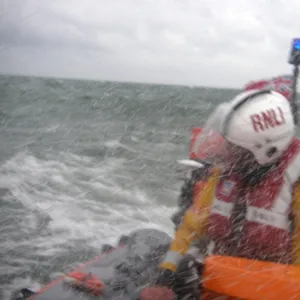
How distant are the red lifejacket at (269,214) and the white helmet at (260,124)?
0.27 ft

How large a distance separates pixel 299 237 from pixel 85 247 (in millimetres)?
4130

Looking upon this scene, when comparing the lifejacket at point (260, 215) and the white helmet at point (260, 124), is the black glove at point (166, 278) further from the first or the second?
the white helmet at point (260, 124)

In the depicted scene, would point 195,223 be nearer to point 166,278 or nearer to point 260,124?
point 166,278

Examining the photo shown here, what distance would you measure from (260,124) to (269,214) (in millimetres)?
466

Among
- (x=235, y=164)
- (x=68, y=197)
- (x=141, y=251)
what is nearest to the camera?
(x=235, y=164)

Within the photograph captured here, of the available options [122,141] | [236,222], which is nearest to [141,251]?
[236,222]

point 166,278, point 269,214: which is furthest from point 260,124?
point 166,278

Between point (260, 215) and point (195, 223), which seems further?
point (195, 223)

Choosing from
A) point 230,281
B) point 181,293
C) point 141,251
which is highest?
point 230,281

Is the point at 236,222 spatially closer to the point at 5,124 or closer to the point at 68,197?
the point at 68,197

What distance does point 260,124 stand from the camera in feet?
7.32

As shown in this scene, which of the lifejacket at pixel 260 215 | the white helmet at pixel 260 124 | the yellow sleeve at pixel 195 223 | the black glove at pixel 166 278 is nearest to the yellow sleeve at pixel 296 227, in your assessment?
the lifejacket at pixel 260 215

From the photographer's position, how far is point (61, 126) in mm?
20891

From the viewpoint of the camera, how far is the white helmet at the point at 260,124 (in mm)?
2234
